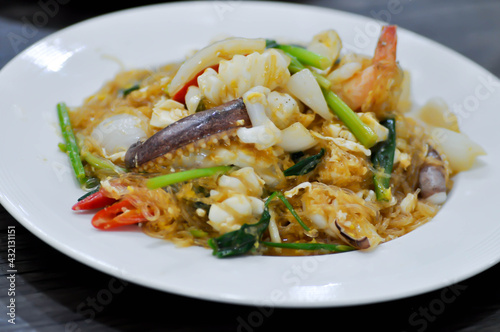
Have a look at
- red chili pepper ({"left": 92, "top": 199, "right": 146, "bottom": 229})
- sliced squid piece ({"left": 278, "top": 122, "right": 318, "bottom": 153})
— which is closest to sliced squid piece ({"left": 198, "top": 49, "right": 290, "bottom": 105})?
sliced squid piece ({"left": 278, "top": 122, "right": 318, "bottom": 153})

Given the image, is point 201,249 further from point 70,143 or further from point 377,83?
point 377,83

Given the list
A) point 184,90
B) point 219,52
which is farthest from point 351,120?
point 184,90

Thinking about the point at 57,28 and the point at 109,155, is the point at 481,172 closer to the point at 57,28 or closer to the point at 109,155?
the point at 109,155

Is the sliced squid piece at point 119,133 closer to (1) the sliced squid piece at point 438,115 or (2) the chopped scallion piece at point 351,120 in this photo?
(2) the chopped scallion piece at point 351,120

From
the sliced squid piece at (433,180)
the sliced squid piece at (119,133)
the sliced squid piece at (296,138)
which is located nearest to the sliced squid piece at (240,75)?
the sliced squid piece at (296,138)

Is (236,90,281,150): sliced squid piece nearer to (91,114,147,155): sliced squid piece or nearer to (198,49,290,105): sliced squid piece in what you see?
(198,49,290,105): sliced squid piece
